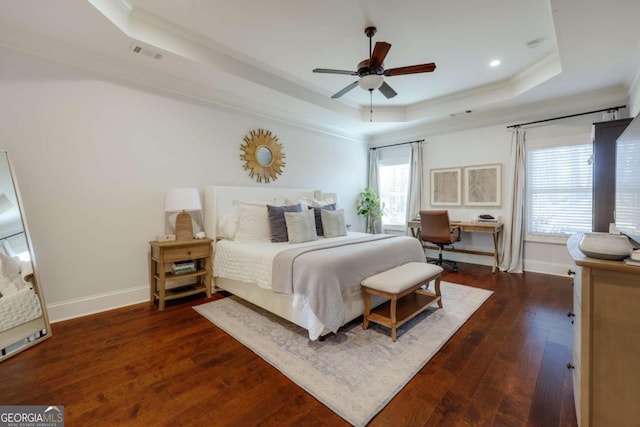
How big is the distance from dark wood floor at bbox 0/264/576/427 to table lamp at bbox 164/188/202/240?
3.44 ft

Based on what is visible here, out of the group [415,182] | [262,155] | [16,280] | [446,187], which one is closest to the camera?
[16,280]

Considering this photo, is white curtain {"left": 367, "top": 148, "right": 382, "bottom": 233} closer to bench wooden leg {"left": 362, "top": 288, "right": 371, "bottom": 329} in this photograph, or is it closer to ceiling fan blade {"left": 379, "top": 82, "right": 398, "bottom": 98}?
ceiling fan blade {"left": 379, "top": 82, "right": 398, "bottom": 98}

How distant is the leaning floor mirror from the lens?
2137mm

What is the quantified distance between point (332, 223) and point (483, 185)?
306 centimetres

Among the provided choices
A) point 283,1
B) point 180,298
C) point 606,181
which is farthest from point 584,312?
point 180,298

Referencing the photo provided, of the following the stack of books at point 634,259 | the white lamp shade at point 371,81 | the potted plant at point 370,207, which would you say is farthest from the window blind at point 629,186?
the potted plant at point 370,207

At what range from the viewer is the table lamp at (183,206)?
308 cm

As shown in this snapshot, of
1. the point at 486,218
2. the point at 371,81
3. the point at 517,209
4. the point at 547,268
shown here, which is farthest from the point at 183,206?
the point at 547,268

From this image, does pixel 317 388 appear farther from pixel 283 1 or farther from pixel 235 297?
pixel 283 1

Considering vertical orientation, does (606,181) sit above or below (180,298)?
above

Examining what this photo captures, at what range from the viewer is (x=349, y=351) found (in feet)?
7.02

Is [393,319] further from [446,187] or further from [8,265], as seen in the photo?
[446,187]

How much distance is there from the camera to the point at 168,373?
1.88 meters

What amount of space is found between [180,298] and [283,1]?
3356 millimetres
